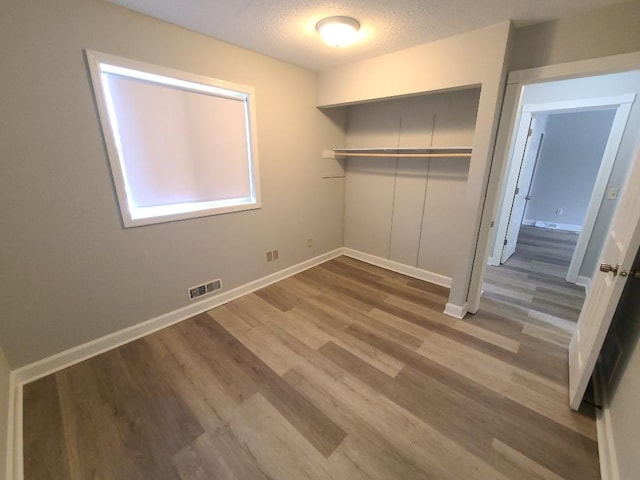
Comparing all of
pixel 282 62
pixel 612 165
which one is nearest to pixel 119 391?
pixel 282 62

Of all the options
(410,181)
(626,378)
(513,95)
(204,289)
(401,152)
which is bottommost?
(204,289)

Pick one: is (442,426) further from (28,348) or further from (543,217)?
(543,217)

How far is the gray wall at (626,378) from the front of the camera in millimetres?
1117

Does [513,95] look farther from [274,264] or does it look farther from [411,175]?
[274,264]

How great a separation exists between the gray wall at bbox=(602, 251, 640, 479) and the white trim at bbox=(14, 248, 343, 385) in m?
2.81

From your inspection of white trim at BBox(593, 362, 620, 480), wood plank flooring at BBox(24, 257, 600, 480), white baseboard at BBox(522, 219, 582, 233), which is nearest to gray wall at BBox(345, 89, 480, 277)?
wood plank flooring at BBox(24, 257, 600, 480)

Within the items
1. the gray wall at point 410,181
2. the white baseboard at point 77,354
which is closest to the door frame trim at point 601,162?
the gray wall at point 410,181

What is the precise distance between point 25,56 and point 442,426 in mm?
3209

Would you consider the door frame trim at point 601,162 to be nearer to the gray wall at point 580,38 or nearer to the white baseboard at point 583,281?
the white baseboard at point 583,281

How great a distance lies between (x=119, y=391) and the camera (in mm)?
1682

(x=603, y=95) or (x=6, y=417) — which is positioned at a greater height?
(x=603, y=95)

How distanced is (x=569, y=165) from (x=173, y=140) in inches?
306

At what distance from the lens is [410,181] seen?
10.4 feet

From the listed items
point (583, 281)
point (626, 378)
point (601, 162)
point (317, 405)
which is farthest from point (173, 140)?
point (583, 281)
